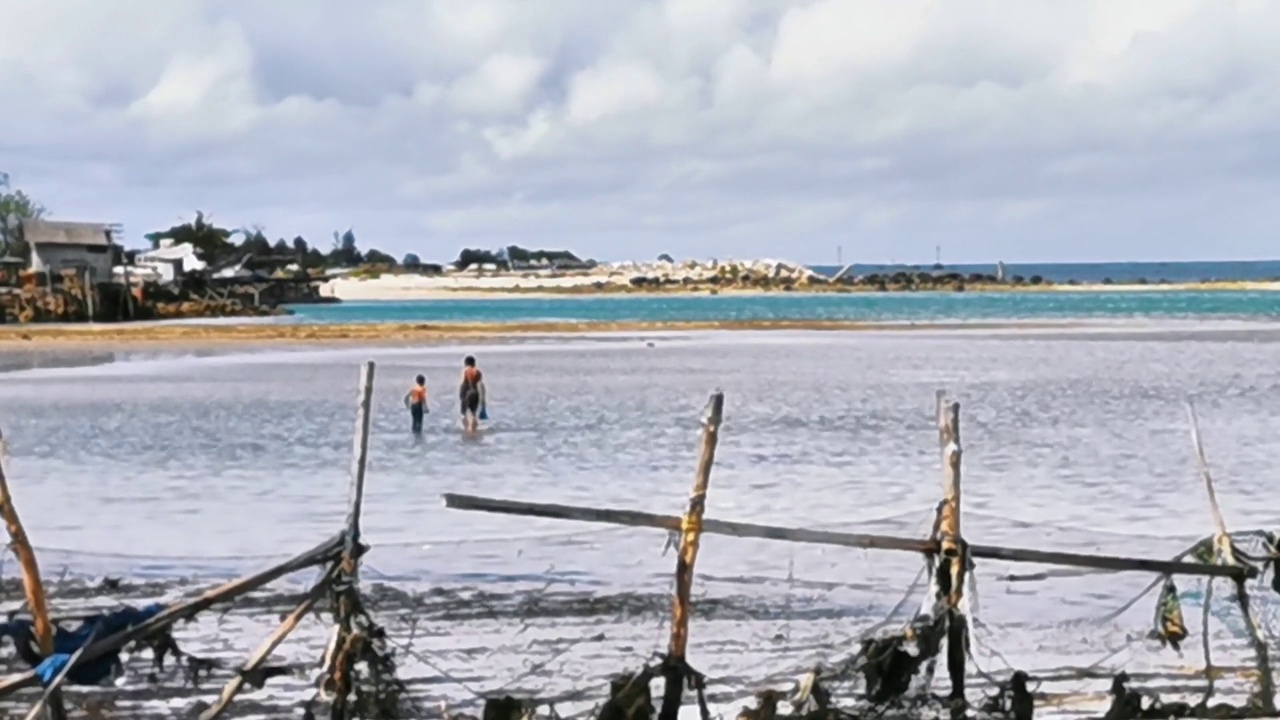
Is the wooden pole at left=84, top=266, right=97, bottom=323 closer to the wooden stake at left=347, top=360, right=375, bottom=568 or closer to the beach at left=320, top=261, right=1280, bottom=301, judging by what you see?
the beach at left=320, top=261, right=1280, bottom=301

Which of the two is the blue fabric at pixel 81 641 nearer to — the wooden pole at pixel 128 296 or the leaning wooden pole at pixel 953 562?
the leaning wooden pole at pixel 953 562

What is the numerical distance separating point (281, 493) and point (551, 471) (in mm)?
3176

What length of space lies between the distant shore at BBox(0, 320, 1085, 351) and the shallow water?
1514cm

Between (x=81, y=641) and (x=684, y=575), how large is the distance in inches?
102

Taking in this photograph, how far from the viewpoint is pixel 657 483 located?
56.9ft

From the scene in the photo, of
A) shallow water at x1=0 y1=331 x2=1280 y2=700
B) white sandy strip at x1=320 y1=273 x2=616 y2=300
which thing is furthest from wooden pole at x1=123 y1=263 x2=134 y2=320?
white sandy strip at x1=320 y1=273 x2=616 y2=300

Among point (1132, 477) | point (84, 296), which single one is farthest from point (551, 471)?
point (84, 296)

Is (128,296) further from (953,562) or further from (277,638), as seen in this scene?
(953,562)

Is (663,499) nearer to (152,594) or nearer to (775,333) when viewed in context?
(152,594)

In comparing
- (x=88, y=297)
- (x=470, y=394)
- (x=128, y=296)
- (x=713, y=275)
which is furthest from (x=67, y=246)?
(x=713, y=275)

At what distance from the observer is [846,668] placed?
7.40m

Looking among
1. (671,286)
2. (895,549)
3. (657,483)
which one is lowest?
(671,286)

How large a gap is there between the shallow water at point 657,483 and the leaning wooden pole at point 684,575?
174 centimetres

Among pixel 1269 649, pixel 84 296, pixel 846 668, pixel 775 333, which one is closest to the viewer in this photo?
pixel 846 668
